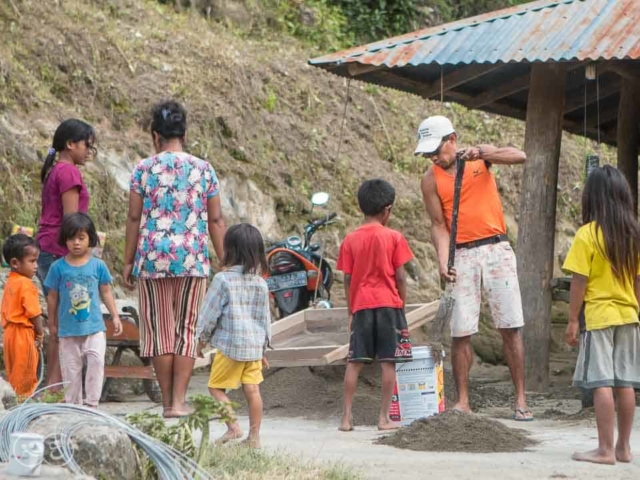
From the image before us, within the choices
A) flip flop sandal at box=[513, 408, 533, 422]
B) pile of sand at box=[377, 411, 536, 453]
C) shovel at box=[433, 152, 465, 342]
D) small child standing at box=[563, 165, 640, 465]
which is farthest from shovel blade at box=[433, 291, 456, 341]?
small child standing at box=[563, 165, 640, 465]

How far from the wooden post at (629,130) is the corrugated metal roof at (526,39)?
2189 millimetres

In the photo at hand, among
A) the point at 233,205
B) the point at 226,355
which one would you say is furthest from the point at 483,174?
the point at 233,205

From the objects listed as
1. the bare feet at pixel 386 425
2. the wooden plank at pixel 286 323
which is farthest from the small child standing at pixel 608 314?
the wooden plank at pixel 286 323

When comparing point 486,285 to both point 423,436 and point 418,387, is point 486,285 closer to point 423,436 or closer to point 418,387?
point 418,387

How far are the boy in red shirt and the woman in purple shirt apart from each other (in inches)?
74.9

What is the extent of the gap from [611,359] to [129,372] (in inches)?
167

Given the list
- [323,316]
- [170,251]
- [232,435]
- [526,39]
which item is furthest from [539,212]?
[232,435]

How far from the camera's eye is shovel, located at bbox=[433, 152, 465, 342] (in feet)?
26.7

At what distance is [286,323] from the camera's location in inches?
400

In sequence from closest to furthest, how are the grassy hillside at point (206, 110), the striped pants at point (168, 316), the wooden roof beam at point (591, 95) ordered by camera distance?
the striped pants at point (168, 316) < the grassy hillside at point (206, 110) < the wooden roof beam at point (591, 95)

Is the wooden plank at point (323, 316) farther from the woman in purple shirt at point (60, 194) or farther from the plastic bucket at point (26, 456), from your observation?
the plastic bucket at point (26, 456)

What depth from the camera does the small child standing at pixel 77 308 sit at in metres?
7.56

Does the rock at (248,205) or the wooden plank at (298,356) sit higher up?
the rock at (248,205)

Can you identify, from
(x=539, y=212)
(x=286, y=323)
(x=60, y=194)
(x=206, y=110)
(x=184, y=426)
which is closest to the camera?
(x=184, y=426)
